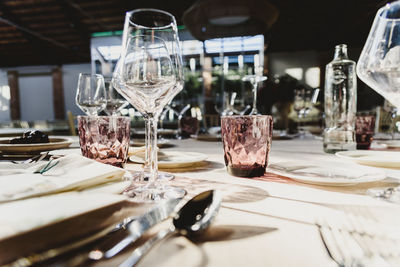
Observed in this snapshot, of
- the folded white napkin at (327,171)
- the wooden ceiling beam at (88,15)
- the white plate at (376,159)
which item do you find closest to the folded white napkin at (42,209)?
the folded white napkin at (327,171)

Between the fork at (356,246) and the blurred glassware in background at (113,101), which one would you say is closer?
the fork at (356,246)

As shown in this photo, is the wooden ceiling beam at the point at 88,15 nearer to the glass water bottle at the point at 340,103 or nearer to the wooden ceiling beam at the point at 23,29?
the wooden ceiling beam at the point at 23,29

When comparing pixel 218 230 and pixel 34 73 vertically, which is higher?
pixel 34 73

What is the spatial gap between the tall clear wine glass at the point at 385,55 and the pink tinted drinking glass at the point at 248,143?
187 mm

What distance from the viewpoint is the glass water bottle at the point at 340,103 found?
2.70 feet

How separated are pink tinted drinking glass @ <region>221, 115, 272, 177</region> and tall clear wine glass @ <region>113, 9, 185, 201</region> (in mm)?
139

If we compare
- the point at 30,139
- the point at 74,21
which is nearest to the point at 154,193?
the point at 30,139

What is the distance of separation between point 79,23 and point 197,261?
8.43 m

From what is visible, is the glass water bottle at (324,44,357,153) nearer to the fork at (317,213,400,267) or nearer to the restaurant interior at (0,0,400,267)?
the restaurant interior at (0,0,400,267)

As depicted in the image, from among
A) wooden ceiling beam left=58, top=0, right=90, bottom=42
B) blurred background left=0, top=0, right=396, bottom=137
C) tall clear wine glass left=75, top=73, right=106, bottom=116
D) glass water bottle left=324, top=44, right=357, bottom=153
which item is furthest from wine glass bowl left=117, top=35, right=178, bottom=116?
wooden ceiling beam left=58, top=0, right=90, bottom=42

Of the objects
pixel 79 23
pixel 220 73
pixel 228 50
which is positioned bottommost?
pixel 220 73

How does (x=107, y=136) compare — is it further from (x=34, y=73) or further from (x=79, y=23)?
(x=34, y=73)

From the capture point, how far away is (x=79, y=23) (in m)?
7.36

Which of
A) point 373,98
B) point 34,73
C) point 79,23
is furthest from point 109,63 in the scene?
point 373,98
